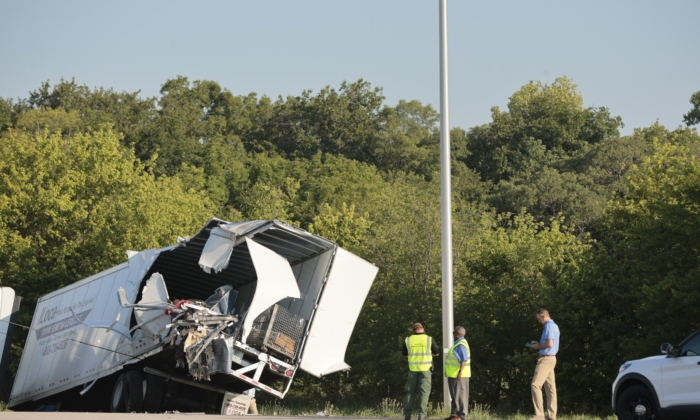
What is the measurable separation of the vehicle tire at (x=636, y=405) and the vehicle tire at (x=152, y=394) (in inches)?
379

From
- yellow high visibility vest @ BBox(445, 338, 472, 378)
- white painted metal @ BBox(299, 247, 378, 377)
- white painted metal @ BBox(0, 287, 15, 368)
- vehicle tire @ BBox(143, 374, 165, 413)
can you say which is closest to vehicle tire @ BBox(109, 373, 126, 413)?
vehicle tire @ BBox(143, 374, 165, 413)

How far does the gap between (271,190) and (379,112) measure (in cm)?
2617

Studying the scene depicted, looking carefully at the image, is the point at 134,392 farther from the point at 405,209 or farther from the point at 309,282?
the point at 405,209

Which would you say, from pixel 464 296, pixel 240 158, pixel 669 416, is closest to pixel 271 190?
pixel 240 158

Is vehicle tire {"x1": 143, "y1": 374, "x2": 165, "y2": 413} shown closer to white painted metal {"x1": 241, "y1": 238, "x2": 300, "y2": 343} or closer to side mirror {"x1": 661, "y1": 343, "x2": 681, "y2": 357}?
white painted metal {"x1": 241, "y1": 238, "x2": 300, "y2": 343}

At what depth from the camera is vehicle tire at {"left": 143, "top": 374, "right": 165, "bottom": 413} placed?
60.4 ft

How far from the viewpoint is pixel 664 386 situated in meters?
11.4

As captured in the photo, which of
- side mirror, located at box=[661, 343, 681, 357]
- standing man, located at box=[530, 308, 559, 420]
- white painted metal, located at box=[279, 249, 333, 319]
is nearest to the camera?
side mirror, located at box=[661, 343, 681, 357]

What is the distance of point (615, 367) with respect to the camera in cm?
2689

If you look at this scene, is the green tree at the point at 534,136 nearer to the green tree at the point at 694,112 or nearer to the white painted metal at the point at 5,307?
the green tree at the point at 694,112

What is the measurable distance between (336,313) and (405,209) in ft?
65.9

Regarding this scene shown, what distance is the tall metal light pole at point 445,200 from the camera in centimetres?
1836

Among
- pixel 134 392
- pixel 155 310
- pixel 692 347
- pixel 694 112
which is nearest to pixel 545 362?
pixel 692 347

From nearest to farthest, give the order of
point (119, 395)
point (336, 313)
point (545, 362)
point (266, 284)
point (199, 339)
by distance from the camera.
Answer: point (545, 362), point (266, 284), point (199, 339), point (336, 313), point (119, 395)
